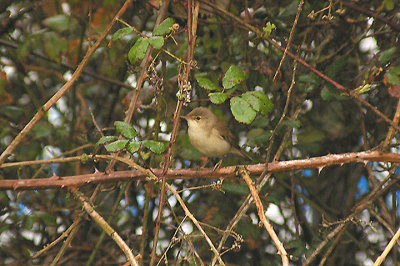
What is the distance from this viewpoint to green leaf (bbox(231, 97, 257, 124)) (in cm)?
221

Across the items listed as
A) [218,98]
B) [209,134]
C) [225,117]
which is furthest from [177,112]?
[225,117]

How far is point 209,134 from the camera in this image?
386 centimetres

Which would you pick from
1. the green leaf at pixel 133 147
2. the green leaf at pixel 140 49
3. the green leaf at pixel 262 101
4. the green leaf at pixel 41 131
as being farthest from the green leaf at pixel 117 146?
the green leaf at pixel 41 131

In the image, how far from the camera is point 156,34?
7.47 feet

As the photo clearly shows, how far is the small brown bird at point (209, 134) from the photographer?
3764 mm

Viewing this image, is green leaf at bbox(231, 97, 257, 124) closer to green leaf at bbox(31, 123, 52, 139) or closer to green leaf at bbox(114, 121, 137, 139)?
green leaf at bbox(114, 121, 137, 139)

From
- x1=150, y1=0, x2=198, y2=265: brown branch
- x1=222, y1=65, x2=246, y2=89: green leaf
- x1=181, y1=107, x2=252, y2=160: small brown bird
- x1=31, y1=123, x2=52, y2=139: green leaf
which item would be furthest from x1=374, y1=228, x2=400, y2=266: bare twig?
x1=31, y1=123, x2=52, y2=139: green leaf

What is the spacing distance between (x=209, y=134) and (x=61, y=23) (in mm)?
1437

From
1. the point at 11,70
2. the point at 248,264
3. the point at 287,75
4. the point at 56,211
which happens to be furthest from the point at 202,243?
the point at 11,70

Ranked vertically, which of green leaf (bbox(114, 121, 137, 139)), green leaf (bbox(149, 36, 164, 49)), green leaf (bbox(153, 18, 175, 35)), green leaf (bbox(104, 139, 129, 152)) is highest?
green leaf (bbox(153, 18, 175, 35))

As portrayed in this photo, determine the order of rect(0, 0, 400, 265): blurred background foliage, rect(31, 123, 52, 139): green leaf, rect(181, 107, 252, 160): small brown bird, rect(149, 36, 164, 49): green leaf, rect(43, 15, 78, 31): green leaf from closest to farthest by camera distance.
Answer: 1. rect(149, 36, 164, 49): green leaf
2. rect(0, 0, 400, 265): blurred background foliage
3. rect(43, 15, 78, 31): green leaf
4. rect(181, 107, 252, 160): small brown bird
5. rect(31, 123, 52, 139): green leaf

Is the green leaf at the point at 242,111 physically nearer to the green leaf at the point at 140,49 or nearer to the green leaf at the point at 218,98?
the green leaf at the point at 218,98

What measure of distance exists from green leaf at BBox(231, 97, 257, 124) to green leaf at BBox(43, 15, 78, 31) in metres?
1.85

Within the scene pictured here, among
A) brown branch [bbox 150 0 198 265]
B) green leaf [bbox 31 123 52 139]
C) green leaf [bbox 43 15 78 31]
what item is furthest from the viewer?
green leaf [bbox 31 123 52 139]
